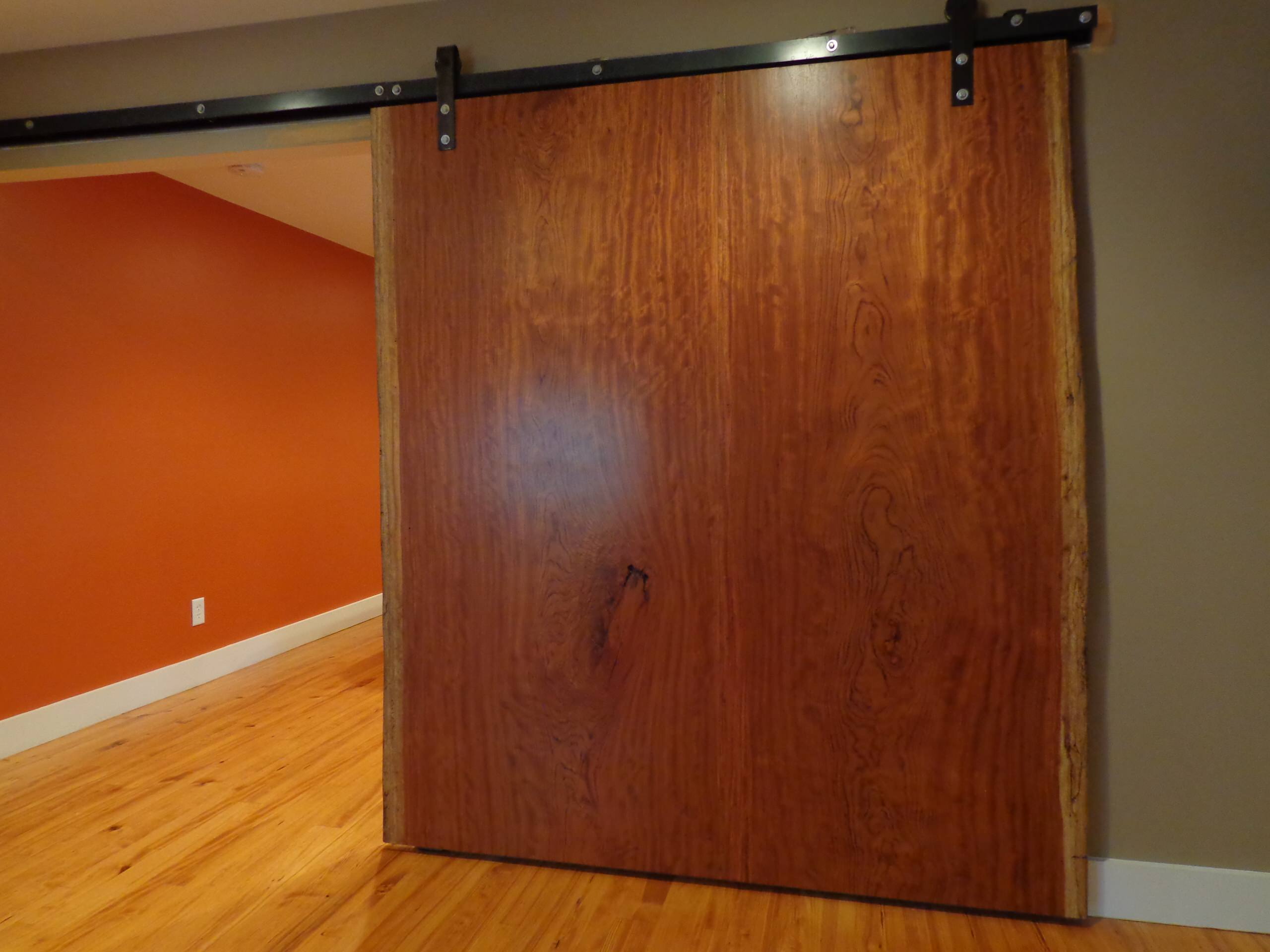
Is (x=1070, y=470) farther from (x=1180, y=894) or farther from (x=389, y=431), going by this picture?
(x=389, y=431)

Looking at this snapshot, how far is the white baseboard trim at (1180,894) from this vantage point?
1.66m

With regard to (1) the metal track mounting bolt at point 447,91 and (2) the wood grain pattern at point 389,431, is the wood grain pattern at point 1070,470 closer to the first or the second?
(1) the metal track mounting bolt at point 447,91

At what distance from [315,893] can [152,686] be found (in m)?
1.93

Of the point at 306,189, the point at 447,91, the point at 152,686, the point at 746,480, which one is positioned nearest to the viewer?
the point at 746,480

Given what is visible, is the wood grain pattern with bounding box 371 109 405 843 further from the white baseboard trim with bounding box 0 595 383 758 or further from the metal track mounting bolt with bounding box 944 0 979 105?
the metal track mounting bolt with bounding box 944 0 979 105

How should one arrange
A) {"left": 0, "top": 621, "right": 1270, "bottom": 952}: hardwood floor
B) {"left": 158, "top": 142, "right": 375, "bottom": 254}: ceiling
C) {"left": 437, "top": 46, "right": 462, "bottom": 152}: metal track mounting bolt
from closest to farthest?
1. {"left": 0, "top": 621, "right": 1270, "bottom": 952}: hardwood floor
2. {"left": 437, "top": 46, "right": 462, "bottom": 152}: metal track mounting bolt
3. {"left": 158, "top": 142, "right": 375, "bottom": 254}: ceiling

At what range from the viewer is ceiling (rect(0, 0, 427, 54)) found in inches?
77.3

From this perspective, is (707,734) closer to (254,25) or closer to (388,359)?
(388,359)

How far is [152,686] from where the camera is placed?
3.28 meters

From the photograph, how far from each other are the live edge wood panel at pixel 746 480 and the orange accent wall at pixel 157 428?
1.77 meters

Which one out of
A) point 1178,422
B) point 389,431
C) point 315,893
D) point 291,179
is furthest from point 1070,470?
point 291,179

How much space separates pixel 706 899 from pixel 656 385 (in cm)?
119

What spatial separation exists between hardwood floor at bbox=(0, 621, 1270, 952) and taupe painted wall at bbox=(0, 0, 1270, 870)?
0.31 meters

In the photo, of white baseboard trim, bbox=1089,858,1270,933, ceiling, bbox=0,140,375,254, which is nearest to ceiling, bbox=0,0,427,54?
ceiling, bbox=0,140,375,254
